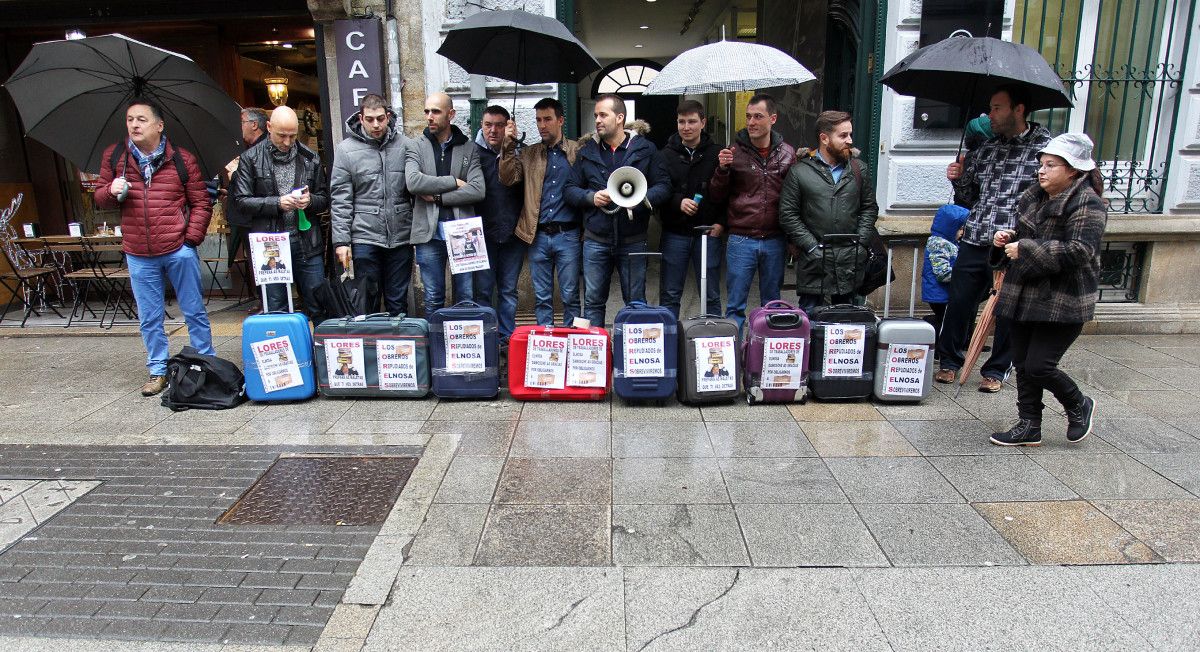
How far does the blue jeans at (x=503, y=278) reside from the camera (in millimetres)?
6207

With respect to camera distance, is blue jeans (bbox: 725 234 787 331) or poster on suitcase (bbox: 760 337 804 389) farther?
blue jeans (bbox: 725 234 787 331)

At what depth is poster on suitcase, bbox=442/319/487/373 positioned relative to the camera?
17.5ft

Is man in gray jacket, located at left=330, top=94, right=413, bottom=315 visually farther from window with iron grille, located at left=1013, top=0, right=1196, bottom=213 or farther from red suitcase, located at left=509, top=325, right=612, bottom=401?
window with iron grille, located at left=1013, top=0, right=1196, bottom=213

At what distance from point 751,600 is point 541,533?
103cm

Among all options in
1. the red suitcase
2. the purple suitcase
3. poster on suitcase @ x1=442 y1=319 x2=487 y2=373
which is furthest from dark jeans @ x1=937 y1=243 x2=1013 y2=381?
poster on suitcase @ x1=442 y1=319 x2=487 y2=373

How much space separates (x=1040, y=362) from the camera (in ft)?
14.5

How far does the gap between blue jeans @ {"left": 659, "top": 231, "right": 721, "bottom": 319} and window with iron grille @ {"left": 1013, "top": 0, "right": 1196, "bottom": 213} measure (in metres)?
3.68

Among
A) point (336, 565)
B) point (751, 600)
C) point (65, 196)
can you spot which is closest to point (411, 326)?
point (336, 565)

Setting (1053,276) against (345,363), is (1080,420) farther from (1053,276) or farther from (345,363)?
(345,363)

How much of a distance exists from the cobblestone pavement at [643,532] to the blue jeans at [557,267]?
3.60 ft

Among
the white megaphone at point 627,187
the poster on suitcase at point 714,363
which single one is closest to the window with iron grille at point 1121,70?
the white megaphone at point 627,187

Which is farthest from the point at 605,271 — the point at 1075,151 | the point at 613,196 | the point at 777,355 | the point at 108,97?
the point at 108,97

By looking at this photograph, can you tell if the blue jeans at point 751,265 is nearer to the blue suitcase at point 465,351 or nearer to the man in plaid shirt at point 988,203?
the man in plaid shirt at point 988,203

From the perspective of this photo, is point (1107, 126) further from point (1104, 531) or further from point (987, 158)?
point (1104, 531)
